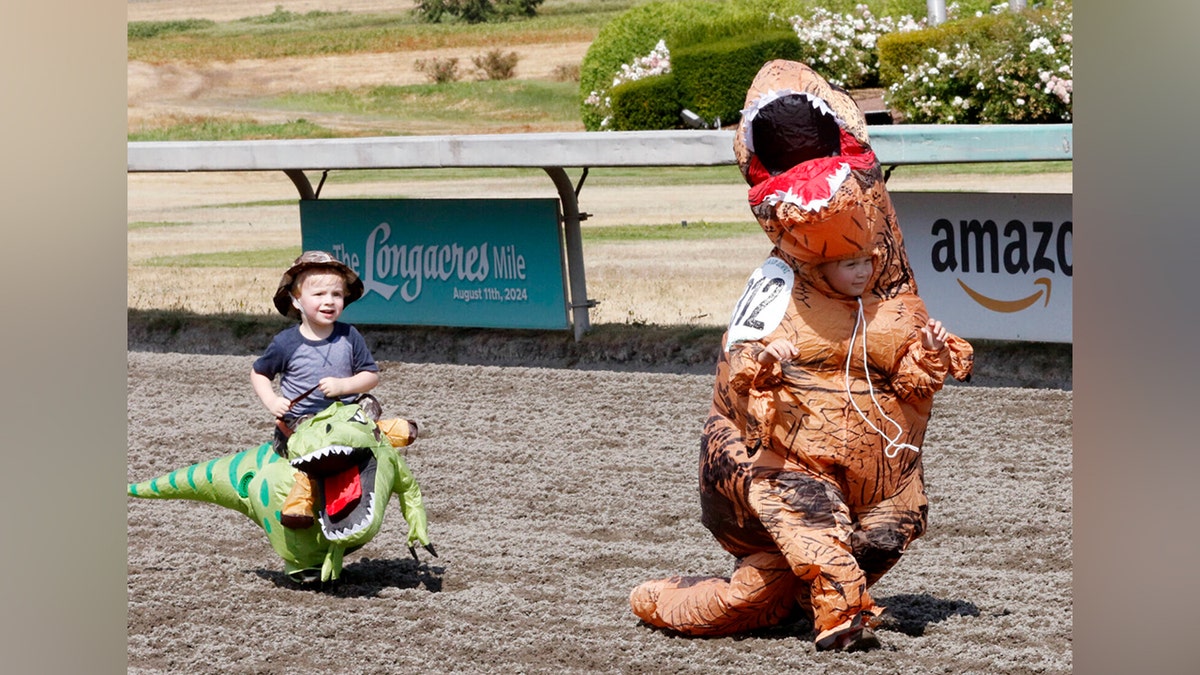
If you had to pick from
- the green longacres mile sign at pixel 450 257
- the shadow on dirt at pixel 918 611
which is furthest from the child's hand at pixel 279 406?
the green longacres mile sign at pixel 450 257

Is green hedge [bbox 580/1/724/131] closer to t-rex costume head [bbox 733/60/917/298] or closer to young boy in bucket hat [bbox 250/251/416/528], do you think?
young boy in bucket hat [bbox 250/251/416/528]

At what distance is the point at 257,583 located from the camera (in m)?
5.81

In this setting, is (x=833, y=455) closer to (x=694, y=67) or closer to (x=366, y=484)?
(x=366, y=484)

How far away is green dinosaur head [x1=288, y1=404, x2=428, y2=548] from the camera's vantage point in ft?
17.6

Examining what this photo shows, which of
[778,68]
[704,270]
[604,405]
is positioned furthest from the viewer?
[704,270]

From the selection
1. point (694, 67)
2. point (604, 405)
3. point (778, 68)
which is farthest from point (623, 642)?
point (694, 67)

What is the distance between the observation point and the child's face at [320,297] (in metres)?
5.66

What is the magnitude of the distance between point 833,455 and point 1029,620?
3.88ft

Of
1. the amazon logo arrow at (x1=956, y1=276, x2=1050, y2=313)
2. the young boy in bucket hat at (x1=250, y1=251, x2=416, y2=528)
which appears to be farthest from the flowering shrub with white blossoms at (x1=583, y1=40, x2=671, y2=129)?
the young boy in bucket hat at (x1=250, y1=251, x2=416, y2=528)

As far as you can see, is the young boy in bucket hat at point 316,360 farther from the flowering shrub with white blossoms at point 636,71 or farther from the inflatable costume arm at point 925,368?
the flowering shrub with white blossoms at point 636,71

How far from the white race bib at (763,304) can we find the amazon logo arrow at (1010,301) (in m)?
5.61

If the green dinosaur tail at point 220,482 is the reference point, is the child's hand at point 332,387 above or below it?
above

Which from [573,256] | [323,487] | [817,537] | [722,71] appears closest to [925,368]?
[817,537]

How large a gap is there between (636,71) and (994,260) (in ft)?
34.2
